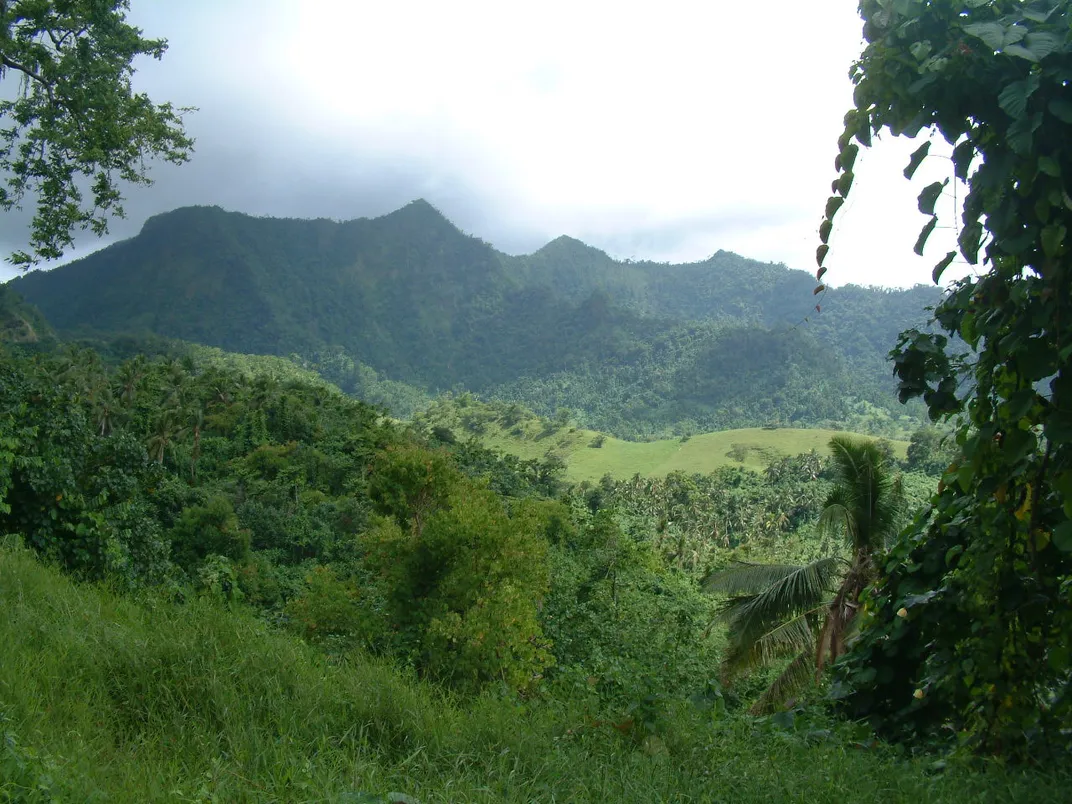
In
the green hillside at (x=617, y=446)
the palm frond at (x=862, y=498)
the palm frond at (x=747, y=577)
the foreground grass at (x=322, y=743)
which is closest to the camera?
the foreground grass at (x=322, y=743)

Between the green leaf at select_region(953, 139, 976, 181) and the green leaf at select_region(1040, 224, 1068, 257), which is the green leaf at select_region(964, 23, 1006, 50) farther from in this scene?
the green leaf at select_region(1040, 224, 1068, 257)

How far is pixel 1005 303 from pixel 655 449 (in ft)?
354

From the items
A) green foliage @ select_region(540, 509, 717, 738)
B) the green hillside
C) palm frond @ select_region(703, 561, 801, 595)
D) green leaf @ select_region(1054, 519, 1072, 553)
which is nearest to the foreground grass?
green leaf @ select_region(1054, 519, 1072, 553)

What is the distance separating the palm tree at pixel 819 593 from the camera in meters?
10.3

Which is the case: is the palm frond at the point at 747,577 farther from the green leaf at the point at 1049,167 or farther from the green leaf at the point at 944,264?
the green leaf at the point at 1049,167

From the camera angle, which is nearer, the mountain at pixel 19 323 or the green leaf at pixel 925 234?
the green leaf at pixel 925 234

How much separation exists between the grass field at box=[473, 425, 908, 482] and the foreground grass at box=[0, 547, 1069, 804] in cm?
8622

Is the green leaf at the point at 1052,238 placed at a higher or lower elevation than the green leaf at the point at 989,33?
lower

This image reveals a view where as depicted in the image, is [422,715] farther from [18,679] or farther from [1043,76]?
[1043,76]

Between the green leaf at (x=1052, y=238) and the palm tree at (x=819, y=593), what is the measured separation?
886cm

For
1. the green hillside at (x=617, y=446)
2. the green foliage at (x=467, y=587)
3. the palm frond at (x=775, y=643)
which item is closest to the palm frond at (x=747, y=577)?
the palm frond at (x=775, y=643)

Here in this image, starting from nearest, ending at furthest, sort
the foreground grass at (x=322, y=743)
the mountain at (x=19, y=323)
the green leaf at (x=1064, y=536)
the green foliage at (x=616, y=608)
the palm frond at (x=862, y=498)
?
the green leaf at (x=1064, y=536)
the foreground grass at (x=322, y=743)
the palm frond at (x=862, y=498)
the green foliage at (x=616, y=608)
the mountain at (x=19, y=323)

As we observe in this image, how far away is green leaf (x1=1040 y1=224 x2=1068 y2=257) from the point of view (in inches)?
74.9

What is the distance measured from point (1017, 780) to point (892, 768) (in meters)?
0.41
